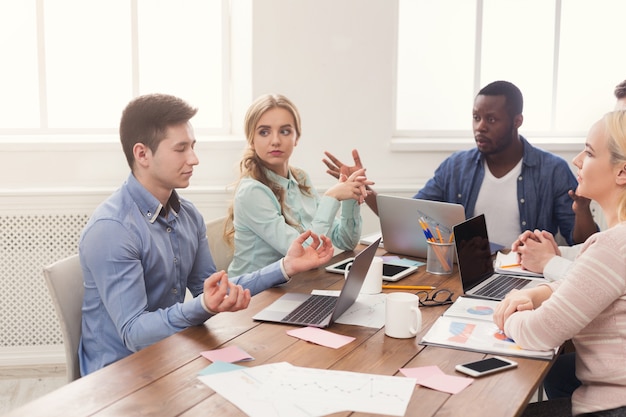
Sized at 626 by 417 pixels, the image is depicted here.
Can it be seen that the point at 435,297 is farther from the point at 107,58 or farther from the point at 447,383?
the point at 107,58

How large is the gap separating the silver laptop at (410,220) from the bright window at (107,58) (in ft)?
4.69

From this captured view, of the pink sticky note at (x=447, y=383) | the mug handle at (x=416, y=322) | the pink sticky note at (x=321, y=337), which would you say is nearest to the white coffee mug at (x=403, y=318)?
the mug handle at (x=416, y=322)

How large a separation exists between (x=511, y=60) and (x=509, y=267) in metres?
2.06

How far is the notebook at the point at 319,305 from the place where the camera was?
1.72 meters

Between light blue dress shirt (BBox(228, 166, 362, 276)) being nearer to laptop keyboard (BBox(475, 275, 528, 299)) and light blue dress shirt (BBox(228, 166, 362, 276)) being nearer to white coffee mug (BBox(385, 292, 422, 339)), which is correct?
laptop keyboard (BBox(475, 275, 528, 299))

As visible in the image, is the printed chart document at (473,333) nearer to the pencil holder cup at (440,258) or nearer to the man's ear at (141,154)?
the pencil holder cup at (440,258)

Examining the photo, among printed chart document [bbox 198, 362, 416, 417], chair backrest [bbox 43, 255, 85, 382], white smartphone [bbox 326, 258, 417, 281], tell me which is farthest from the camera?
white smartphone [bbox 326, 258, 417, 281]

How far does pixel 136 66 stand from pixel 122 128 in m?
1.75

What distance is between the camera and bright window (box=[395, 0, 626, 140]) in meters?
3.95

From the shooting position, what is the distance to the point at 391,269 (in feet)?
7.43

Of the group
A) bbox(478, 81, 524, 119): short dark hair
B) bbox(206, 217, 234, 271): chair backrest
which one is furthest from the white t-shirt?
bbox(206, 217, 234, 271): chair backrest

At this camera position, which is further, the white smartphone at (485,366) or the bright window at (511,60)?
the bright window at (511,60)

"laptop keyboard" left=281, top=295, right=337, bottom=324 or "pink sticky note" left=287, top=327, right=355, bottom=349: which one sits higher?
"laptop keyboard" left=281, top=295, right=337, bottom=324

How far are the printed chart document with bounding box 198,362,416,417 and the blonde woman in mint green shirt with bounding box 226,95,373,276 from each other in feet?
3.53
